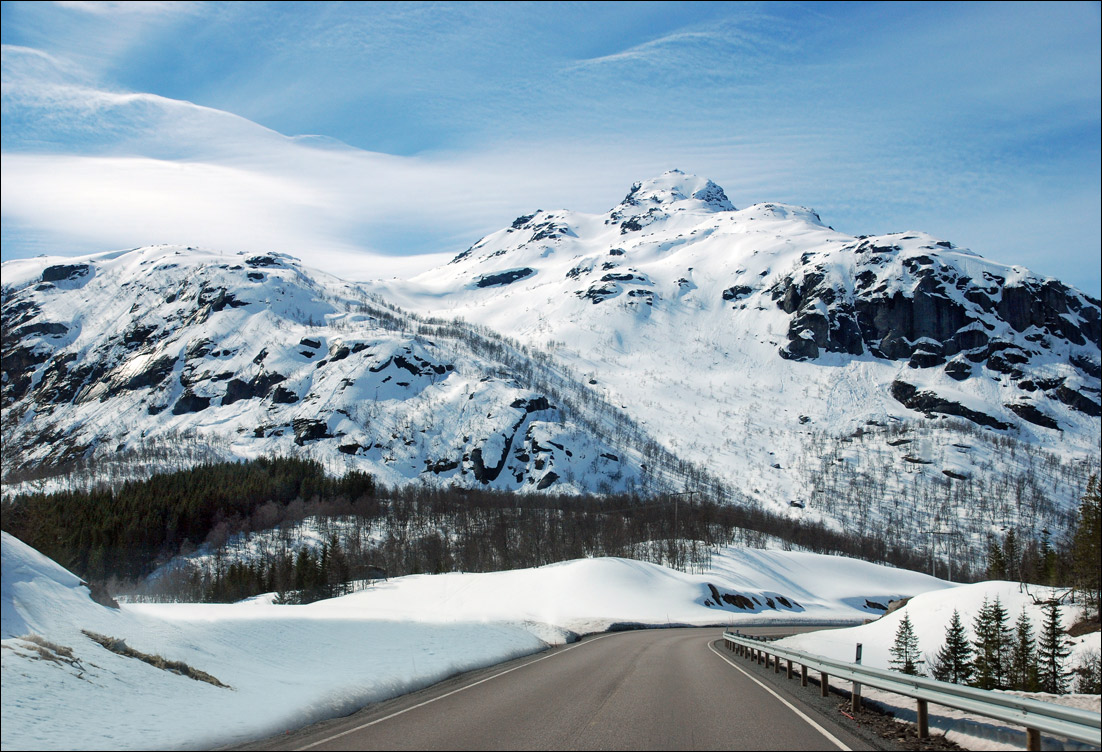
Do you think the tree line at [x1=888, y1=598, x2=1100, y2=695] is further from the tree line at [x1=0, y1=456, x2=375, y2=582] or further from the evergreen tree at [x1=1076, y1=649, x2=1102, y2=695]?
the tree line at [x1=0, y1=456, x2=375, y2=582]

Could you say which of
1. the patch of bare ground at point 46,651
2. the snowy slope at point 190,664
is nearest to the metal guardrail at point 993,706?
the snowy slope at point 190,664

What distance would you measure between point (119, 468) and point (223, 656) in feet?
704

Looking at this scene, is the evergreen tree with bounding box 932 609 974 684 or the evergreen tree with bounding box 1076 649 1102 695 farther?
the evergreen tree with bounding box 1076 649 1102 695

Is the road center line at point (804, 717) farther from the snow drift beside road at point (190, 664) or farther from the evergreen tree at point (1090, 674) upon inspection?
the evergreen tree at point (1090, 674)

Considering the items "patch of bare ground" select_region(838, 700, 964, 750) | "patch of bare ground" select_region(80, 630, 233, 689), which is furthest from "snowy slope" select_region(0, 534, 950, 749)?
"patch of bare ground" select_region(838, 700, 964, 750)

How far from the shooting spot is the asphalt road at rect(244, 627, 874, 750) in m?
10.3

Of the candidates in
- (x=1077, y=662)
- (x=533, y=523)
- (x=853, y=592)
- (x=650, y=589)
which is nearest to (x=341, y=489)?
(x=533, y=523)

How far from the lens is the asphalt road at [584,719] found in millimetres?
10328

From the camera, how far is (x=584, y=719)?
12.0 m

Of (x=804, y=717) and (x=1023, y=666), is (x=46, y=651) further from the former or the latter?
(x=1023, y=666)

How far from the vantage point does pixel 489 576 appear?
275 feet

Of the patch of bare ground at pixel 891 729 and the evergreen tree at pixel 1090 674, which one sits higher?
the patch of bare ground at pixel 891 729

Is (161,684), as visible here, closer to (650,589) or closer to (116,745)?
(116,745)

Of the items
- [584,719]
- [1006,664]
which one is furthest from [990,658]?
[584,719]
